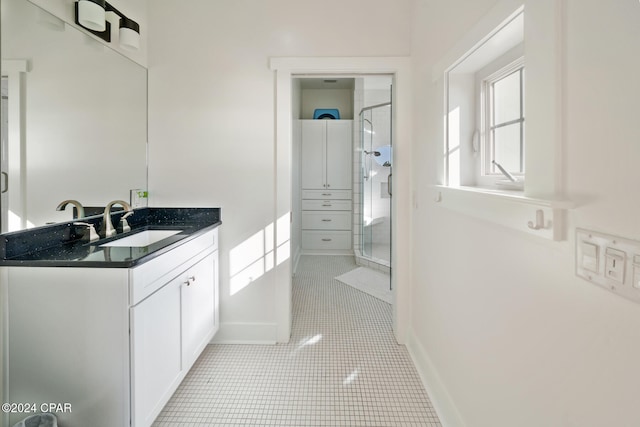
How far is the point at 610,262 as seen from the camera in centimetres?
71

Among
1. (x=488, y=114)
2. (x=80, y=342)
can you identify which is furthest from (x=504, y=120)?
(x=80, y=342)

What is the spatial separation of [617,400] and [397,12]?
2.50 m

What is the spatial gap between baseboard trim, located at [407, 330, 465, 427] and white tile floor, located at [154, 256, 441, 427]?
4 cm

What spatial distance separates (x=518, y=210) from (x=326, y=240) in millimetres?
4465

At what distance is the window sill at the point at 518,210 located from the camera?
87 cm

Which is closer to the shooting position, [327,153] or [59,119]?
[59,119]

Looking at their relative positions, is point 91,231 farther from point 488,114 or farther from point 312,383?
point 488,114

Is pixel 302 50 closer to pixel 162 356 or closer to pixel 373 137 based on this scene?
pixel 162 356

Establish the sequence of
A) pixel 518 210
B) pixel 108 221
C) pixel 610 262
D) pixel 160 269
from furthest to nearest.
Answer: pixel 108 221 < pixel 160 269 < pixel 518 210 < pixel 610 262

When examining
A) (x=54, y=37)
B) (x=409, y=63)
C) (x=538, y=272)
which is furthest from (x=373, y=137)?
(x=538, y=272)

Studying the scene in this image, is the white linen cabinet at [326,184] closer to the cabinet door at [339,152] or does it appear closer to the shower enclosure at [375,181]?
the cabinet door at [339,152]

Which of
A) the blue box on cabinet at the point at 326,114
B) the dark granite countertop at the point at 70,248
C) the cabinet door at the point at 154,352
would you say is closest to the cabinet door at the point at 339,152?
the blue box on cabinet at the point at 326,114

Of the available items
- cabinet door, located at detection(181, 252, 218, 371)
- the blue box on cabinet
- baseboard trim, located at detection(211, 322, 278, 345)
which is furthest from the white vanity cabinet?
the blue box on cabinet

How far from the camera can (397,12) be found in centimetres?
248
